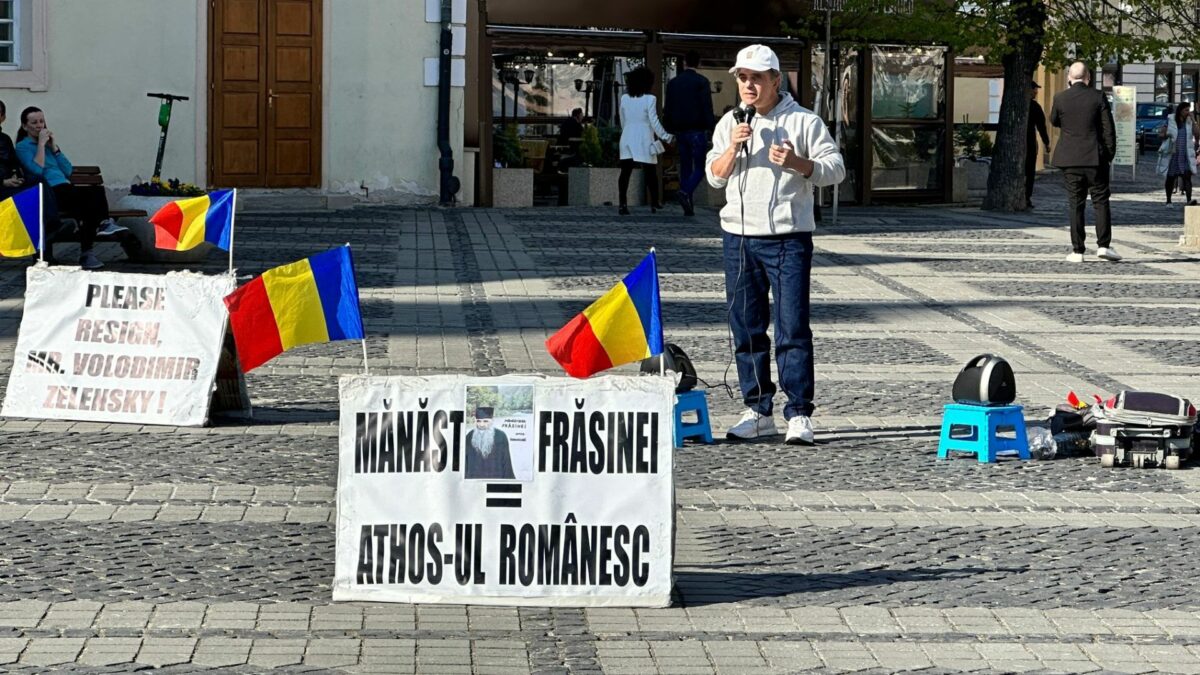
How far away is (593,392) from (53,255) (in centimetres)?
1164

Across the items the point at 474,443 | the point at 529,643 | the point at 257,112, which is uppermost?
the point at 257,112

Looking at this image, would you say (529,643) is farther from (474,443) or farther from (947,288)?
(947,288)

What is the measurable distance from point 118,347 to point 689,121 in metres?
14.8

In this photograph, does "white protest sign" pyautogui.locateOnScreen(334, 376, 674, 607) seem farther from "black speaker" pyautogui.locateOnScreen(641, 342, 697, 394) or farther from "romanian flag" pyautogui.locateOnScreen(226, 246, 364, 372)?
"black speaker" pyautogui.locateOnScreen(641, 342, 697, 394)

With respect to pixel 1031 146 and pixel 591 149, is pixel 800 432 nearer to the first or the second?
pixel 591 149

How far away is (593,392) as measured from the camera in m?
6.05

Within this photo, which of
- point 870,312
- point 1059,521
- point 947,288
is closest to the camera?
point 1059,521

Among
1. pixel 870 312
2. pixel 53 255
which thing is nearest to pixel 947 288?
pixel 870 312

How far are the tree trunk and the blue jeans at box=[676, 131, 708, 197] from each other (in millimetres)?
4560

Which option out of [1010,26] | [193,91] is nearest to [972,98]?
[1010,26]

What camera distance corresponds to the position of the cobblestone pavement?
5648mm

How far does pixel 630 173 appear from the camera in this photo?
24.6 m

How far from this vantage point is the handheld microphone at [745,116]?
28.9 feet

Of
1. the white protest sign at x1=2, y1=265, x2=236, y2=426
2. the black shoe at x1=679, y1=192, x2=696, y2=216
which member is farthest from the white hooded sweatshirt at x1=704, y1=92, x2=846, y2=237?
the black shoe at x1=679, y1=192, x2=696, y2=216
